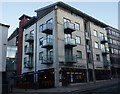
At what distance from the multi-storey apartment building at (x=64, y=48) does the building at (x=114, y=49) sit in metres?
6.69

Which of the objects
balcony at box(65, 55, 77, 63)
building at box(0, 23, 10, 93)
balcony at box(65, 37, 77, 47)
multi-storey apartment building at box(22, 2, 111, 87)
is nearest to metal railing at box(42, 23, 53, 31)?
multi-storey apartment building at box(22, 2, 111, 87)

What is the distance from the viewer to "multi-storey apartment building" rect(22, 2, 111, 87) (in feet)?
64.5

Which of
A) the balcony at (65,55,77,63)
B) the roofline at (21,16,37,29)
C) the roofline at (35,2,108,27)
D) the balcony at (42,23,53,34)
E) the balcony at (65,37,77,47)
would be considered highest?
the roofline at (35,2,108,27)

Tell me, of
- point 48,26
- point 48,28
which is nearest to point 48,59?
point 48,28

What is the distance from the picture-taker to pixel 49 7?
23266 mm

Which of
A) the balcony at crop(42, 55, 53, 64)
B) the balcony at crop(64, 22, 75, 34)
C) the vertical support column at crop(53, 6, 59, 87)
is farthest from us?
the balcony at crop(64, 22, 75, 34)

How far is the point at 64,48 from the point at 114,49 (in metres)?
22.0

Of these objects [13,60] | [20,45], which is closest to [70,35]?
[20,45]

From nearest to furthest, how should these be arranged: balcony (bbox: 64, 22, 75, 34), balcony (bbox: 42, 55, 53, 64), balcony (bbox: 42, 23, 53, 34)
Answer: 1. balcony (bbox: 42, 55, 53, 64)
2. balcony (bbox: 42, 23, 53, 34)
3. balcony (bbox: 64, 22, 75, 34)

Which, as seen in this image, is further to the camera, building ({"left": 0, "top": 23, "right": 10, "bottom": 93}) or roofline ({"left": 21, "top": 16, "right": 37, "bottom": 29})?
roofline ({"left": 21, "top": 16, "right": 37, "bottom": 29})

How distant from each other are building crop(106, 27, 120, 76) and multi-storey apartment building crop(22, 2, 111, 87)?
6.69 m

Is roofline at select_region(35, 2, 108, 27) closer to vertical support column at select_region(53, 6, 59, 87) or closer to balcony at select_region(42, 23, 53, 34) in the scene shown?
vertical support column at select_region(53, 6, 59, 87)

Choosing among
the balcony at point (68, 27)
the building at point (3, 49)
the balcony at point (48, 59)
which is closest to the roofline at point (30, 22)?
the building at point (3, 49)

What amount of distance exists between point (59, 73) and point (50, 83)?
6.37 ft
